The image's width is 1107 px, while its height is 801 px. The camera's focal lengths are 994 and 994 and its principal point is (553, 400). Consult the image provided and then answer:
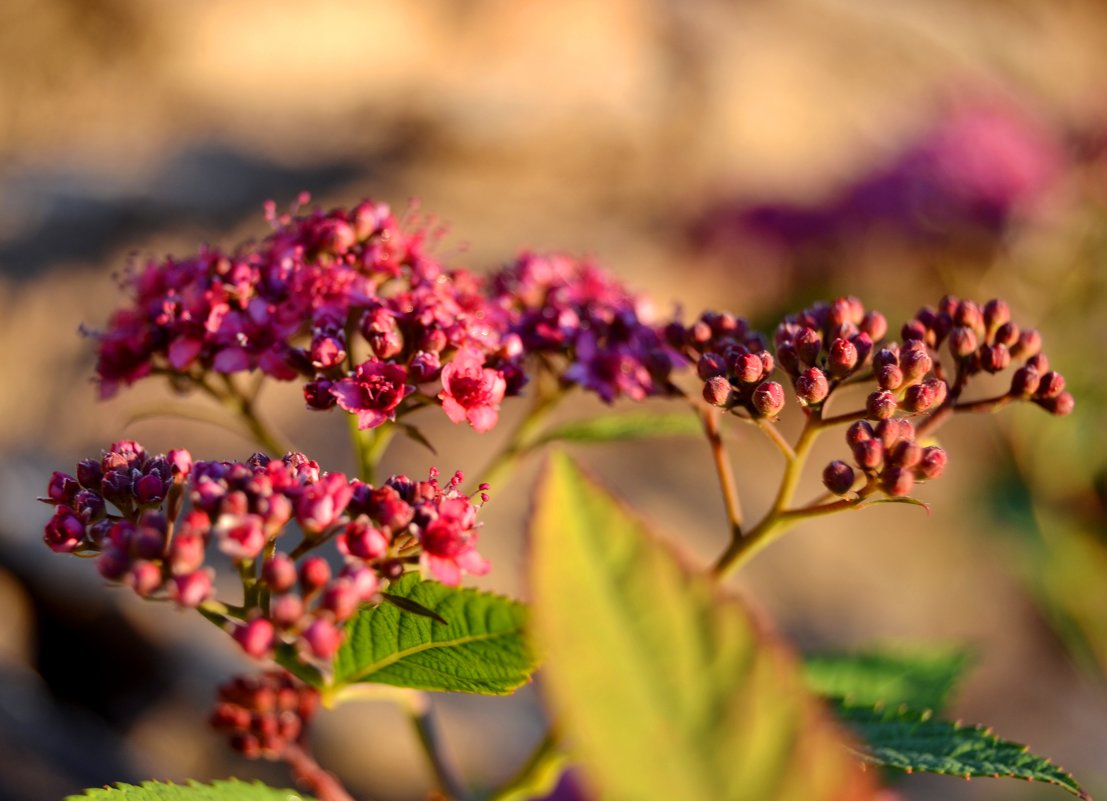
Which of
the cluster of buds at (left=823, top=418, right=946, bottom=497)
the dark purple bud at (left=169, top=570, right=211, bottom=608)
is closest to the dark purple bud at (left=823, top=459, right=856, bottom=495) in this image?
the cluster of buds at (left=823, top=418, right=946, bottom=497)

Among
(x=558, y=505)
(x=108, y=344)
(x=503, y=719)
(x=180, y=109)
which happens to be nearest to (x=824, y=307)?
(x=558, y=505)

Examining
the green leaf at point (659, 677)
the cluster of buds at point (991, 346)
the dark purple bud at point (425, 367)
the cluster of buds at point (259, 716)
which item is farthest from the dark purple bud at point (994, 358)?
the cluster of buds at point (259, 716)

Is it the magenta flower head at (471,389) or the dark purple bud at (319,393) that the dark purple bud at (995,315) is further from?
the dark purple bud at (319,393)

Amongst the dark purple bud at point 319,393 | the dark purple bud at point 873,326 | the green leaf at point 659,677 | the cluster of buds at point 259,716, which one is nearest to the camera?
the green leaf at point 659,677

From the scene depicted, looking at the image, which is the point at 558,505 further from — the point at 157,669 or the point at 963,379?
the point at 157,669

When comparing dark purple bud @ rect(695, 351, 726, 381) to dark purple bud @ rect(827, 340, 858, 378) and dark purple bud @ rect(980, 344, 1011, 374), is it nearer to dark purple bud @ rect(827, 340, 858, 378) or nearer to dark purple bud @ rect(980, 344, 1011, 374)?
dark purple bud @ rect(827, 340, 858, 378)

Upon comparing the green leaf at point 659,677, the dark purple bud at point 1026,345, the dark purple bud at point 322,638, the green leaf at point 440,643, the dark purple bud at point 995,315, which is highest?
the dark purple bud at point 995,315

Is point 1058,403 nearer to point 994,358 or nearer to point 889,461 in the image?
point 994,358
